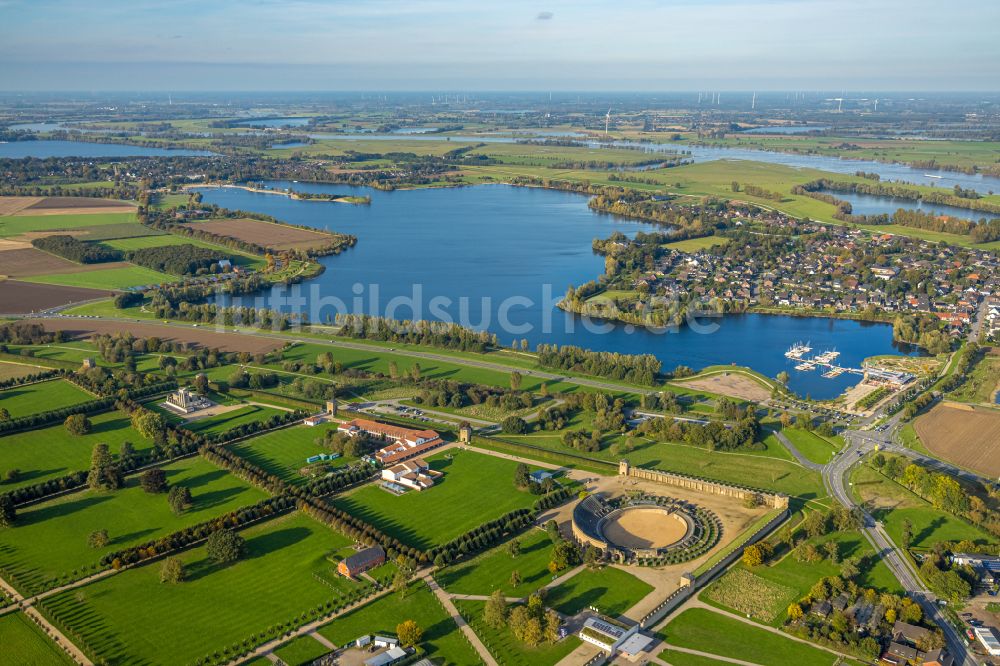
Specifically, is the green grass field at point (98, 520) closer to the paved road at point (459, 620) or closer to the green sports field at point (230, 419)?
the green sports field at point (230, 419)

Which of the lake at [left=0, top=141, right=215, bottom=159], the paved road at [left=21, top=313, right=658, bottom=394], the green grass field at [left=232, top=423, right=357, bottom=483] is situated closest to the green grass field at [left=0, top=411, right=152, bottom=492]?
the green grass field at [left=232, top=423, right=357, bottom=483]

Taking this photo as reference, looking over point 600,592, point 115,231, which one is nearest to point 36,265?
point 115,231

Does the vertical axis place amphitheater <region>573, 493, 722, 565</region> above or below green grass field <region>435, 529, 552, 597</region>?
above

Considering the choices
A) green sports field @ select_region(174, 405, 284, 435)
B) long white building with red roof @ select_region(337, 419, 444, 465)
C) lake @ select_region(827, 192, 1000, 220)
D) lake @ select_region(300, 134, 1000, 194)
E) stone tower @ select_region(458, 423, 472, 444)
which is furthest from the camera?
lake @ select_region(300, 134, 1000, 194)

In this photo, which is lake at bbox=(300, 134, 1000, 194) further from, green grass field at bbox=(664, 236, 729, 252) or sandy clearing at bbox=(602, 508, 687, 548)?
sandy clearing at bbox=(602, 508, 687, 548)

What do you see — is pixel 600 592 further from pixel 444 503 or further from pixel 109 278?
pixel 109 278

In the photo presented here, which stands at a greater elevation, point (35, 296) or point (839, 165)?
point (839, 165)

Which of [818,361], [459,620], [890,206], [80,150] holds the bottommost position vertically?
[459,620]
